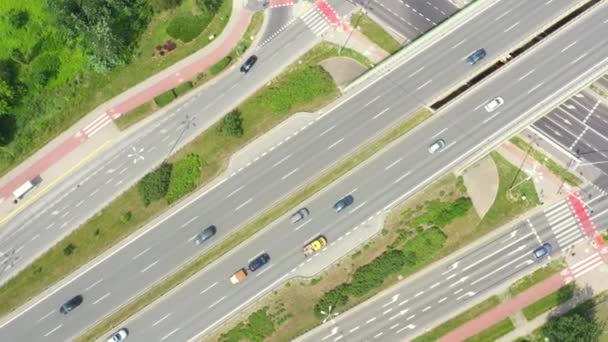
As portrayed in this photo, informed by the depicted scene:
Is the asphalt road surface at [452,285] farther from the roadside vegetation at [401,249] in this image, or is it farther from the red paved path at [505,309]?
the red paved path at [505,309]

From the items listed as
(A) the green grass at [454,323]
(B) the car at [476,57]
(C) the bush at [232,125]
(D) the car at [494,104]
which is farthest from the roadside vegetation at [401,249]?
(C) the bush at [232,125]

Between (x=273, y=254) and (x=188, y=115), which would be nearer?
(x=273, y=254)

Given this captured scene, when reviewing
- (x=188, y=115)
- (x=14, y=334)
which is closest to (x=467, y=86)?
(x=188, y=115)

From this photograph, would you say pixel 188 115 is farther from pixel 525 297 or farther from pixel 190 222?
pixel 525 297

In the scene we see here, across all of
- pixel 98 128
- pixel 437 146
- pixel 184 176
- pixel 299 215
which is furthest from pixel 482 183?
pixel 98 128

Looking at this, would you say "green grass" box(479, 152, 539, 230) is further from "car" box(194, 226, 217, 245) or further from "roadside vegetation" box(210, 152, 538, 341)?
"car" box(194, 226, 217, 245)

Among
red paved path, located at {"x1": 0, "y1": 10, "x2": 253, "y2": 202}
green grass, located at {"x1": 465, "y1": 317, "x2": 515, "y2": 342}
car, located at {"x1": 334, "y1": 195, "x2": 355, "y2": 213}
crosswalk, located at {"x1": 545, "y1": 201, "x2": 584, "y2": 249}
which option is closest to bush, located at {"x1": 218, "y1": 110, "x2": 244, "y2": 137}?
red paved path, located at {"x1": 0, "y1": 10, "x2": 253, "y2": 202}

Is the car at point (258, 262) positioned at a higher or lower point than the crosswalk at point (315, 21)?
lower
